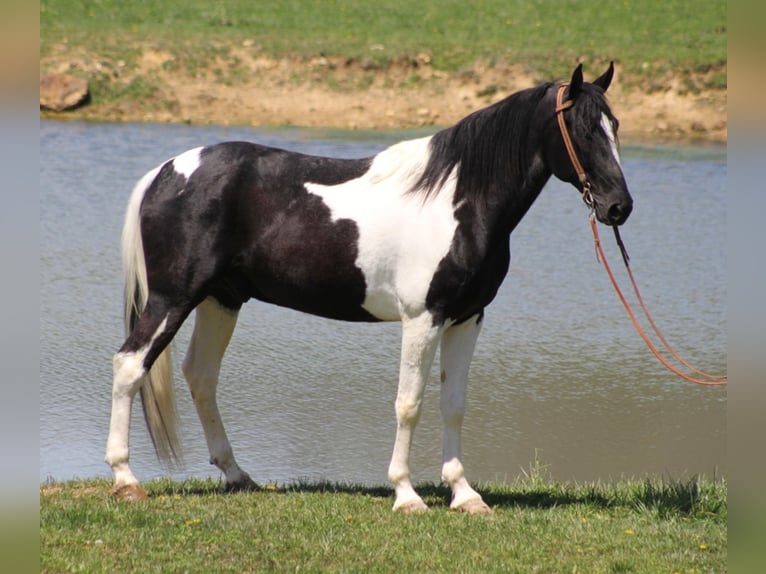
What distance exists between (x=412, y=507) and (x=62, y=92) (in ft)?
57.2

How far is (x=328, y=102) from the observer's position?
71.8ft

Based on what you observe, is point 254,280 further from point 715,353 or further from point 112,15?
point 112,15

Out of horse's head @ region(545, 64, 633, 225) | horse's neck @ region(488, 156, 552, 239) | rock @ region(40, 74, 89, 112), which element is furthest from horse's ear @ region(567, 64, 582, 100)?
rock @ region(40, 74, 89, 112)

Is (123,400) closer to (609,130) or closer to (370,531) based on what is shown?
(370,531)

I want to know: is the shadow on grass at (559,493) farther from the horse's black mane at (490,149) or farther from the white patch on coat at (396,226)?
the horse's black mane at (490,149)

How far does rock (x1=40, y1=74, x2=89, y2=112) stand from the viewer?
20.7 meters

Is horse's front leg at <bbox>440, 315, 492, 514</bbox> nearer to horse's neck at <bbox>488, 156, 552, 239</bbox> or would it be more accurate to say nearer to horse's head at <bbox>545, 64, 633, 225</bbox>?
horse's neck at <bbox>488, 156, 552, 239</bbox>

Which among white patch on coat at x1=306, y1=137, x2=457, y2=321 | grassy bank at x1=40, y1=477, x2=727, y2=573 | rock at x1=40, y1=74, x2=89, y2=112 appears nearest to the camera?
grassy bank at x1=40, y1=477, x2=727, y2=573

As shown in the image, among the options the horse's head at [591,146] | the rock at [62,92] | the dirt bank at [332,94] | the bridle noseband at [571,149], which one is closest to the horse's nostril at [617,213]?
the horse's head at [591,146]

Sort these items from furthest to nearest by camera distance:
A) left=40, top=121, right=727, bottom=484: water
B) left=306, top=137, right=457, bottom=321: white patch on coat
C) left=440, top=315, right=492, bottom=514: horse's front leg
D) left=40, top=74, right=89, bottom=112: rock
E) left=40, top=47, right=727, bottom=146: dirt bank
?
1. left=40, top=47, right=727, bottom=146: dirt bank
2. left=40, top=74, right=89, bottom=112: rock
3. left=40, top=121, right=727, bottom=484: water
4. left=440, top=315, right=492, bottom=514: horse's front leg
5. left=306, top=137, right=457, bottom=321: white patch on coat

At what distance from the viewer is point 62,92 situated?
20891 mm

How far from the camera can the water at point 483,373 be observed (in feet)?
23.0

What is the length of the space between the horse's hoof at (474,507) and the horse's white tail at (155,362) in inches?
63.3

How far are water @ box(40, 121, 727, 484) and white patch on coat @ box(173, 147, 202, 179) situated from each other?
1927 millimetres
